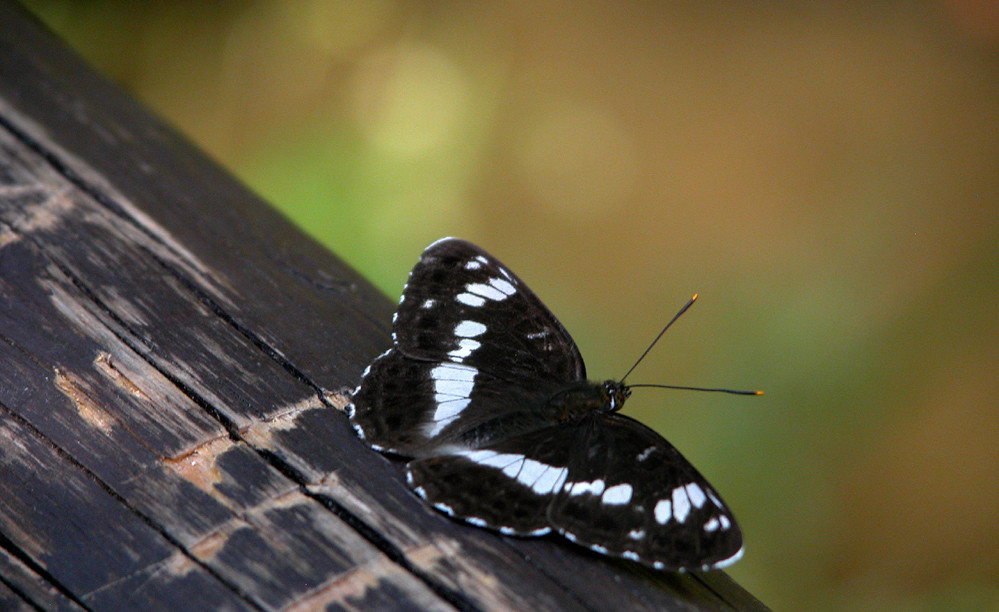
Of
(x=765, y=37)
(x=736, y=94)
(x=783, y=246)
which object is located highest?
(x=765, y=37)

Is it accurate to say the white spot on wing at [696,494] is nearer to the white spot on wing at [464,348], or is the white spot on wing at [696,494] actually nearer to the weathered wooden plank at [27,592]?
the white spot on wing at [464,348]

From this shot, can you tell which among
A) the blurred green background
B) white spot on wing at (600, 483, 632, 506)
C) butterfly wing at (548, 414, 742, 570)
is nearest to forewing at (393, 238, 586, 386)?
butterfly wing at (548, 414, 742, 570)

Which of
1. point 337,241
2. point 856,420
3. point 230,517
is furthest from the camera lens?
point 337,241

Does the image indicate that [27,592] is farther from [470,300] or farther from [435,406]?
[470,300]

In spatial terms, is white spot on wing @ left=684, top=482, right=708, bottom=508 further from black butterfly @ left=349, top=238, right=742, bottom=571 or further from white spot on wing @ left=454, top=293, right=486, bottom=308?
white spot on wing @ left=454, top=293, right=486, bottom=308

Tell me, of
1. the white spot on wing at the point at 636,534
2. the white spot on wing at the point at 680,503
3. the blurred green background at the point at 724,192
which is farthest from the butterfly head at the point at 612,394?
the blurred green background at the point at 724,192

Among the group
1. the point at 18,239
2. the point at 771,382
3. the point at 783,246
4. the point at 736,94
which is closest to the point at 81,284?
the point at 18,239

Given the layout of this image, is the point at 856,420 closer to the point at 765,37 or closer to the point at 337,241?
the point at 765,37

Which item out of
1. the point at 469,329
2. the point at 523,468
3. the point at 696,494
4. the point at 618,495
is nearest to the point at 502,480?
the point at 523,468
